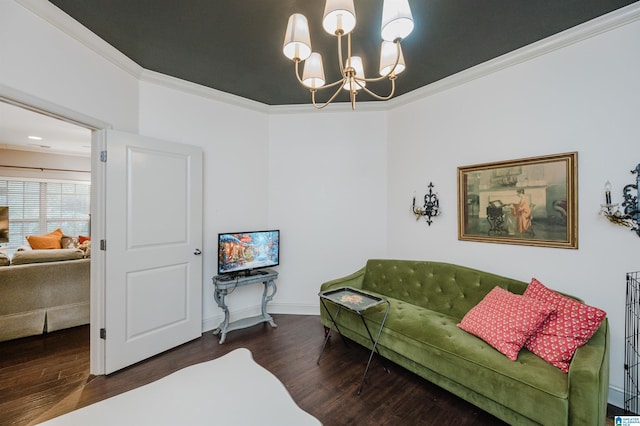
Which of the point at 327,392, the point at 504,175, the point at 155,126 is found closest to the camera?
the point at 327,392

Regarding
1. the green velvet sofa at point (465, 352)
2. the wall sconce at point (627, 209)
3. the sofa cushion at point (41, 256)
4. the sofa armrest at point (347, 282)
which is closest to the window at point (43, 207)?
the sofa cushion at point (41, 256)

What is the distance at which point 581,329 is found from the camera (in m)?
1.66

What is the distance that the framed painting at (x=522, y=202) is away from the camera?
213cm

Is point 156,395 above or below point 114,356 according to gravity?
above

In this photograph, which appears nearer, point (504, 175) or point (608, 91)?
point (608, 91)

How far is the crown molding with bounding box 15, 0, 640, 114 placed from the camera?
1.87 m

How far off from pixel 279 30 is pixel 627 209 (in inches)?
112

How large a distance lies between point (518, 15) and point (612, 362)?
2.62 metres

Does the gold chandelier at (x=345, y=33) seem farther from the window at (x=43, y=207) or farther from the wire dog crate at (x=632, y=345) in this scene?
the window at (x=43, y=207)

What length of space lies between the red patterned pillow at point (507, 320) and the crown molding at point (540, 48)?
200cm

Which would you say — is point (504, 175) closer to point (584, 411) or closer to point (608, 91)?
point (608, 91)

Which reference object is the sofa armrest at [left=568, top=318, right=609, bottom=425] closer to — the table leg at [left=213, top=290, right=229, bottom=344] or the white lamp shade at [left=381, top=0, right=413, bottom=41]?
the white lamp shade at [left=381, top=0, right=413, bottom=41]

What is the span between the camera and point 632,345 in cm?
189

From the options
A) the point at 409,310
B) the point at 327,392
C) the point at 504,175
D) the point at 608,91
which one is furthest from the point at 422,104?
the point at 327,392
